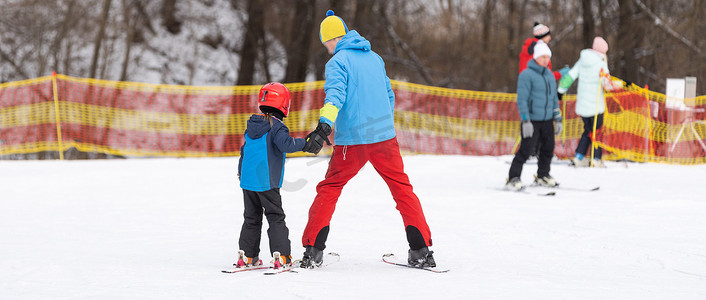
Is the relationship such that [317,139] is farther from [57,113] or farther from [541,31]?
[57,113]

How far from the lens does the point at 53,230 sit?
6.50m

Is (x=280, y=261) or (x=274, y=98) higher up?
(x=274, y=98)

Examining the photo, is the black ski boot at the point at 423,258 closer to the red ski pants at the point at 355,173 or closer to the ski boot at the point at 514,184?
the red ski pants at the point at 355,173

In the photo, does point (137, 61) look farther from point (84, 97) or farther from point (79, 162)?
point (79, 162)

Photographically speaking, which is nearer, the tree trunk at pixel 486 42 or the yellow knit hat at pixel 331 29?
the yellow knit hat at pixel 331 29

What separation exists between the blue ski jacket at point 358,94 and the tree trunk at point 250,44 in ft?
57.8

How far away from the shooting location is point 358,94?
4832mm

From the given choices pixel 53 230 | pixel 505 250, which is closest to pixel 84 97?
pixel 53 230

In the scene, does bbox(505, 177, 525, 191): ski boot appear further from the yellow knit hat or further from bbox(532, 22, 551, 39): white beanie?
the yellow knit hat

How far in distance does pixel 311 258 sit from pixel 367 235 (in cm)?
144

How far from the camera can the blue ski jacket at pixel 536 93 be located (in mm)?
8664

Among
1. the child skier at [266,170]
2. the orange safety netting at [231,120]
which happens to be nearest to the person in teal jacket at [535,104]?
the orange safety netting at [231,120]

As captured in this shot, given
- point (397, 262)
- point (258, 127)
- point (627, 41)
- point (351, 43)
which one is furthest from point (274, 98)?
point (627, 41)

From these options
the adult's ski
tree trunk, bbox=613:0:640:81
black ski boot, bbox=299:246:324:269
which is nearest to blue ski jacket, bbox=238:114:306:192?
black ski boot, bbox=299:246:324:269
